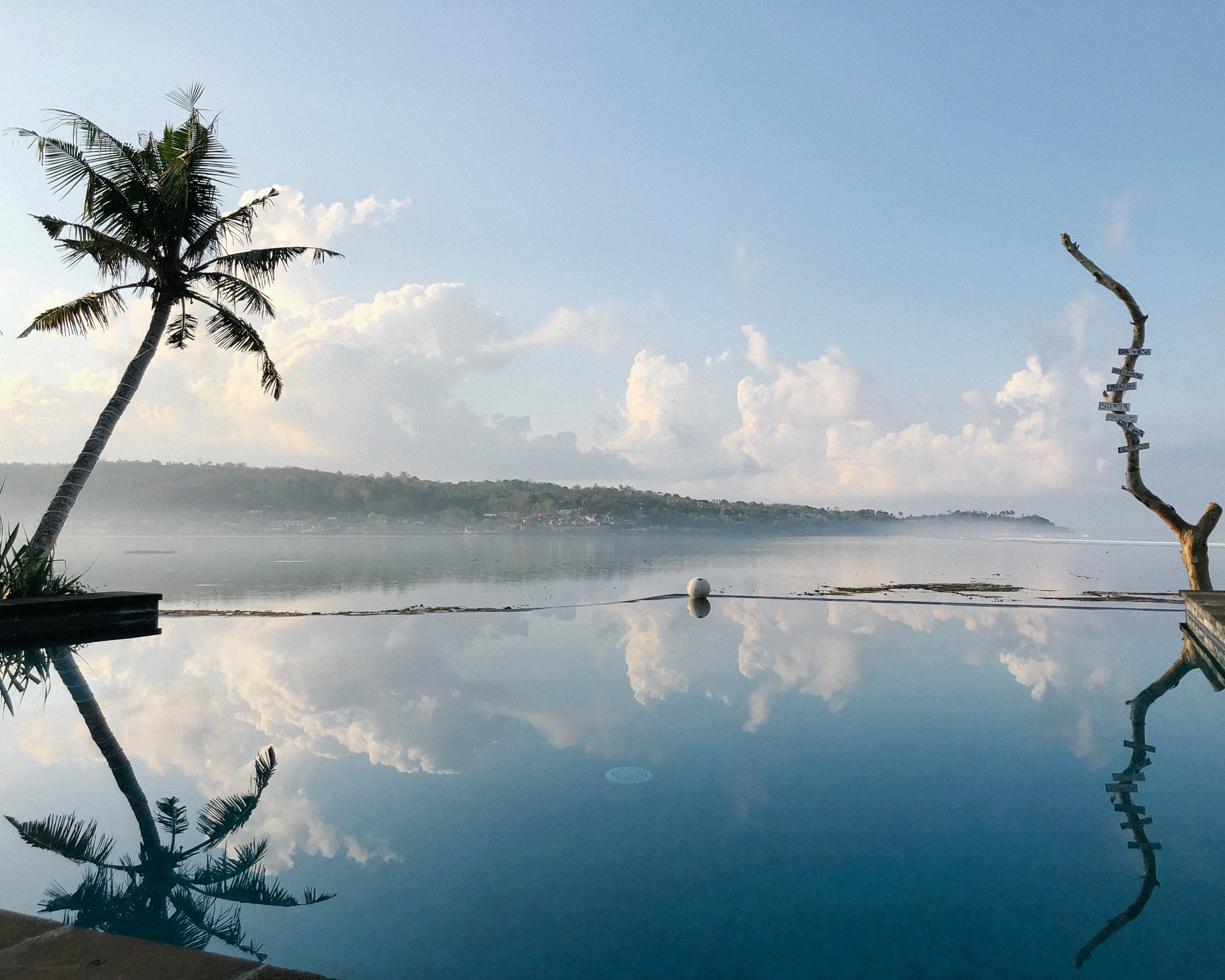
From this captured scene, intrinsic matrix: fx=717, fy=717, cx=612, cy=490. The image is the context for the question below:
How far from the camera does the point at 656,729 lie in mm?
6547

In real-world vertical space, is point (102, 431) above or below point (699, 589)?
above

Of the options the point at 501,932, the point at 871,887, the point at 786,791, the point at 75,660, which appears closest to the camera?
the point at 501,932

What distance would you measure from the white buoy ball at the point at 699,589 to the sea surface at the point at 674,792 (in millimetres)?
4609

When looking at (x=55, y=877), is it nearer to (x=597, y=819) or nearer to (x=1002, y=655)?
(x=597, y=819)

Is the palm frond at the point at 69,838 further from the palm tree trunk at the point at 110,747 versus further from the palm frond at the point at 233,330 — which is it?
the palm frond at the point at 233,330

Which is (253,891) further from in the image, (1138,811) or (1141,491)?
(1141,491)

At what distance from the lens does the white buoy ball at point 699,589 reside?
16.9 m

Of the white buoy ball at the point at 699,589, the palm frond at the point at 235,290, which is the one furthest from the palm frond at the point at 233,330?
the white buoy ball at the point at 699,589

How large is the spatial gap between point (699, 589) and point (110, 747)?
40.9 feet

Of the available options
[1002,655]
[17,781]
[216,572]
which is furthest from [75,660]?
[216,572]

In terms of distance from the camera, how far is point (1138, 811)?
4664 millimetres

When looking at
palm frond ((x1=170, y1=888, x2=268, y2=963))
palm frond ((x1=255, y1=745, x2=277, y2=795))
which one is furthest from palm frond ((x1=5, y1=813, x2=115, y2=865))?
palm frond ((x1=255, y1=745, x2=277, y2=795))

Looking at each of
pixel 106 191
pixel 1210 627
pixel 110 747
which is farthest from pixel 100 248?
pixel 1210 627

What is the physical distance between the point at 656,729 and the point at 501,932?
3.39m
